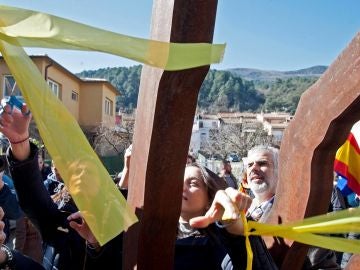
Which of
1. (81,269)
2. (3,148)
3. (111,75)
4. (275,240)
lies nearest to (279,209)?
(275,240)

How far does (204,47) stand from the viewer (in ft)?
2.89

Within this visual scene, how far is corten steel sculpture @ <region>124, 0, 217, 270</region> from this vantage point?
3.00 ft

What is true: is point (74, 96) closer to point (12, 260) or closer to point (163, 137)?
point (12, 260)

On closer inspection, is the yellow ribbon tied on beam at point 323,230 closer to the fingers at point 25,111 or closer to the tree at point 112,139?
the fingers at point 25,111

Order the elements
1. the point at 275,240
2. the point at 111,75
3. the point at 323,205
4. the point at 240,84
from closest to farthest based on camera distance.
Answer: the point at 323,205, the point at 275,240, the point at 111,75, the point at 240,84

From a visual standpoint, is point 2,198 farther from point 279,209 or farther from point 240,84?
point 240,84

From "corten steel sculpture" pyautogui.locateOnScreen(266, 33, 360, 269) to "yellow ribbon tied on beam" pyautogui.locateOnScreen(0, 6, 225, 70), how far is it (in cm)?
39

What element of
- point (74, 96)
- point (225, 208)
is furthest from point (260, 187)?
point (74, 96)

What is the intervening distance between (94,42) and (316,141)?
0.65 meters

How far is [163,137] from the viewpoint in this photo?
99 cm

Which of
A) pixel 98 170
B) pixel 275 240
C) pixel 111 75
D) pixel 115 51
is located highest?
pixel 115 51

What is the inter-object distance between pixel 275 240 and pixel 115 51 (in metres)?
0.79

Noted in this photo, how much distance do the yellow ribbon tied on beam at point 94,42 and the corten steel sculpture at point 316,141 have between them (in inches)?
15.4

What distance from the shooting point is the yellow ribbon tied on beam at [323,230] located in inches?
43.8
